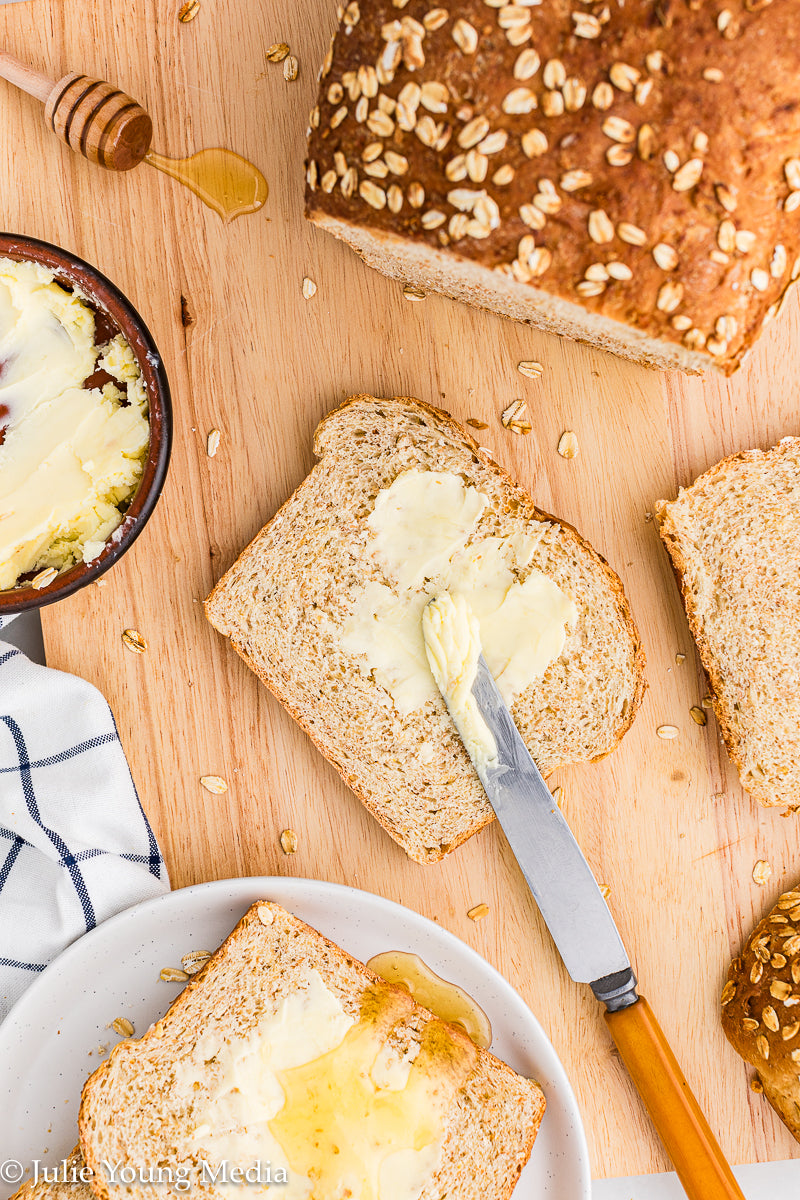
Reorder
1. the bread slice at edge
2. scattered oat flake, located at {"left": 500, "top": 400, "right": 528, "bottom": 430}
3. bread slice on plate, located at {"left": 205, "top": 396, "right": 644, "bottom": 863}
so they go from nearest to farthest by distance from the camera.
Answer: the bread slice at edge
bread slice on plate, located at {"left": 205, "top": 396, "right": 644, "bottom": 863}
scattered oat flake, located at {"left": 500, "top": 400, "right": 528, "bottom": 430}

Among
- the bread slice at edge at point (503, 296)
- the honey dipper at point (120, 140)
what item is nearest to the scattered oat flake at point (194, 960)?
the bread slice at edge at point (503, 296)

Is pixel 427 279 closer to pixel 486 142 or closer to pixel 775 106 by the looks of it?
pixel 486 142

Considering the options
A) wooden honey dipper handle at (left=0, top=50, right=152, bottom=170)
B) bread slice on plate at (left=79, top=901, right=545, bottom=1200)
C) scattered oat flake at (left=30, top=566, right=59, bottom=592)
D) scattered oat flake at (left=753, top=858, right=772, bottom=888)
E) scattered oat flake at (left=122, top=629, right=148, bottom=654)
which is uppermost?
wooden honey dipper handle at (left=0, top=50, right=152, bottom=170)

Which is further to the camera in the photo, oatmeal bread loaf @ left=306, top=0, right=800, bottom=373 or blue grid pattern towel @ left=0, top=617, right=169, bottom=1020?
blue grid pattern towel @ left=0, top=617, right=169, bottom=1020

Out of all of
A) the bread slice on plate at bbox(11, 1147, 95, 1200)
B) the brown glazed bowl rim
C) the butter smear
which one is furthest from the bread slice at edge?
the bread slice on plate at bbox(11, 1147, 95, 1200)

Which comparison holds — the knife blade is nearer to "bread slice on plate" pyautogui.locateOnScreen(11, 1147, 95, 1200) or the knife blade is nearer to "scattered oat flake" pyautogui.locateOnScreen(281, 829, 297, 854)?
"scattered oat flake" pyautogui.locateOnScreen(281, 829, 297, 854)

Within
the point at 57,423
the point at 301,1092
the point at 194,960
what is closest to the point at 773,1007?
the point at 301,1092

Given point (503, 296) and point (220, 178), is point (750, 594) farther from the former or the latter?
point (220, 178)
